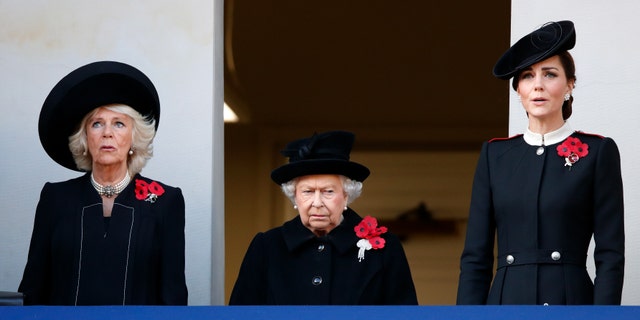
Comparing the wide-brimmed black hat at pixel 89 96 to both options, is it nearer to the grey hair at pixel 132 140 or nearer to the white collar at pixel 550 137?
the grey hair at pixel 132 140

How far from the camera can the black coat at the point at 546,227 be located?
5770 mm

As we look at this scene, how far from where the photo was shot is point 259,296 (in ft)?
21.5

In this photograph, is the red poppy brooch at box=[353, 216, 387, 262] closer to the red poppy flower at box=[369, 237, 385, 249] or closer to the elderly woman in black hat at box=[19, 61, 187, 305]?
the red poppy flower at box=[369, 237, 385, 249]

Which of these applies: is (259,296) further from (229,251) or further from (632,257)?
(229,251)

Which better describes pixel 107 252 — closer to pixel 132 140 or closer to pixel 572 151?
pixel 132 140

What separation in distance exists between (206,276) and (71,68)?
3.84ft

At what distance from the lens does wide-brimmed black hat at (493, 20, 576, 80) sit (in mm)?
5875

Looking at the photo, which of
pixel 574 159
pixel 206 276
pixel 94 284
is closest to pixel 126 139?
pixel 94 284

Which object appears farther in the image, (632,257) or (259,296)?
(632,257)

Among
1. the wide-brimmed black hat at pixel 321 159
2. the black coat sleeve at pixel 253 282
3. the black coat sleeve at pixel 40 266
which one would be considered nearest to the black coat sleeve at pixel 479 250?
the wide-brimmed black hat at pixel 321 159

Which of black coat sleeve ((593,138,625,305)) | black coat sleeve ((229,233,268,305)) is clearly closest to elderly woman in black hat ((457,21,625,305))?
black coat sleeve ((593,138,625,305))

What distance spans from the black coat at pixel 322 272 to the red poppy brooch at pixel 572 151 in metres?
0.97

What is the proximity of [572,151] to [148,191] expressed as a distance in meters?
1.65

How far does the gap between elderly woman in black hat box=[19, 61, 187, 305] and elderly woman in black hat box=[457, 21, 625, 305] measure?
3.91 ft
